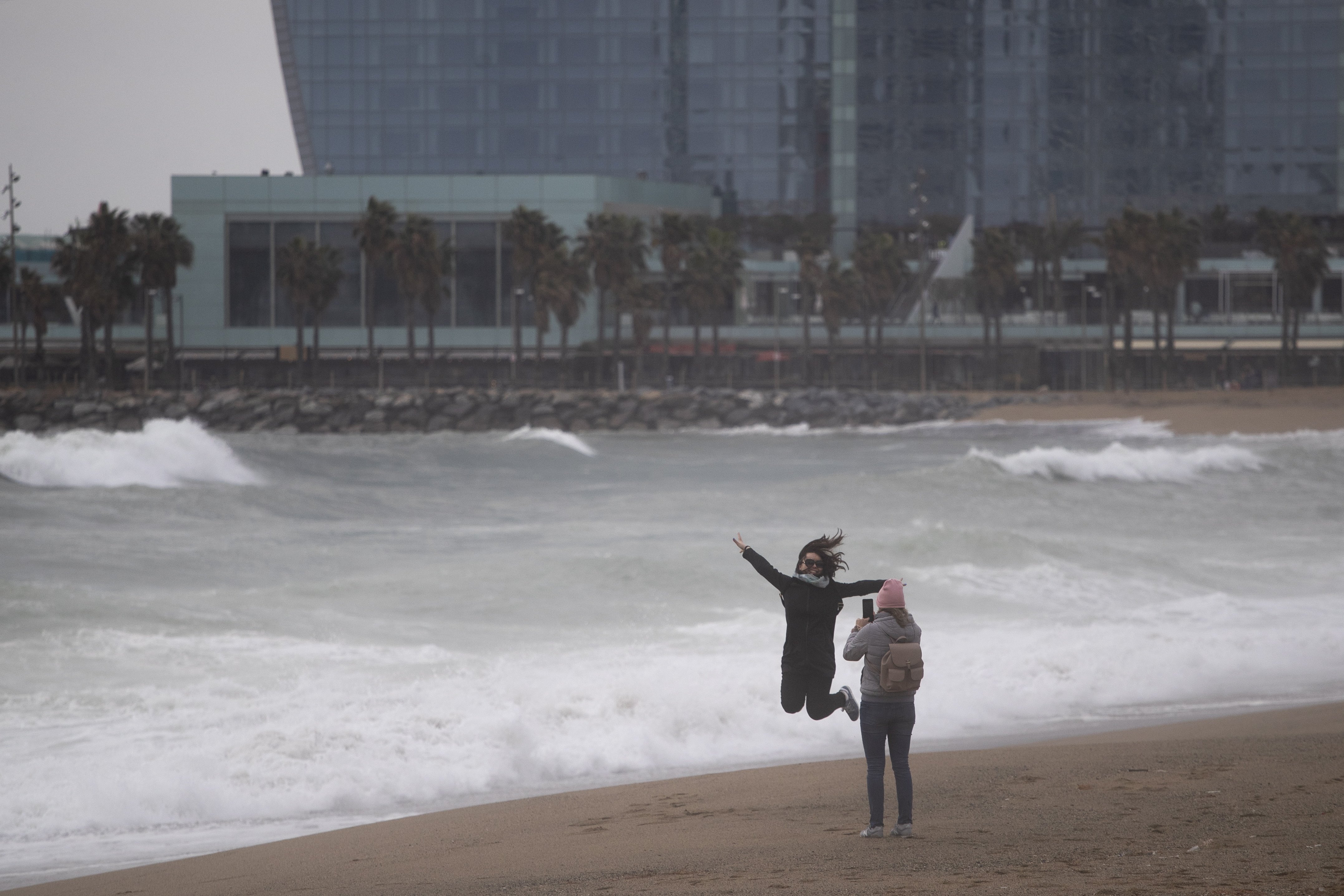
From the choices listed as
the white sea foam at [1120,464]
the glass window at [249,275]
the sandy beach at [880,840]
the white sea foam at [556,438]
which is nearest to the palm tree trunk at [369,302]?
the glass window at [249,275]

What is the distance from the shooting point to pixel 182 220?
96.0m

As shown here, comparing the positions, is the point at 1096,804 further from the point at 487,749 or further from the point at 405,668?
the point at 405,668

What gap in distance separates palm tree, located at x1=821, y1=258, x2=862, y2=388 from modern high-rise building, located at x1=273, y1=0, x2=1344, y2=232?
2326 centimetres

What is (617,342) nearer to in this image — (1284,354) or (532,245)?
(532,245)

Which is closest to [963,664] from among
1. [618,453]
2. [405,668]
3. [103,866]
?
[405,668]

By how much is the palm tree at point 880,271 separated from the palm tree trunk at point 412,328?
74.8ft

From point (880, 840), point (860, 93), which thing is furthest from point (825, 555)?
point (860, 93)

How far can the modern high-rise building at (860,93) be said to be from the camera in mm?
117875

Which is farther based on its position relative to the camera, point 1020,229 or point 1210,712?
point 1020,229

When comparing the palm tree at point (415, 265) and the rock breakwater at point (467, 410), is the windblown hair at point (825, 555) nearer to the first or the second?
the rock breakwater at point (467, 410)

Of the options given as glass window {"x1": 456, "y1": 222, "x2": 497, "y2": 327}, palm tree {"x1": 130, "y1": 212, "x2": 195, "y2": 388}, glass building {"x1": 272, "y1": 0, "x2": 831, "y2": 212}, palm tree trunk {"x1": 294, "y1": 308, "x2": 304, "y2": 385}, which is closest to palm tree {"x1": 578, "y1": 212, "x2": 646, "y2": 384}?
glass window {"x1": 456, "y1": 222, "x2": 497, "y2": 327}

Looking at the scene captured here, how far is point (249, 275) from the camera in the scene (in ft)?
317

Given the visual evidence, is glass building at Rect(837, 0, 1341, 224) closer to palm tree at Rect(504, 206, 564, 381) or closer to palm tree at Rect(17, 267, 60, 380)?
palm tree at Rect(504, 206, 564, 381)

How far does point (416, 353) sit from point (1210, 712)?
84.9 m
